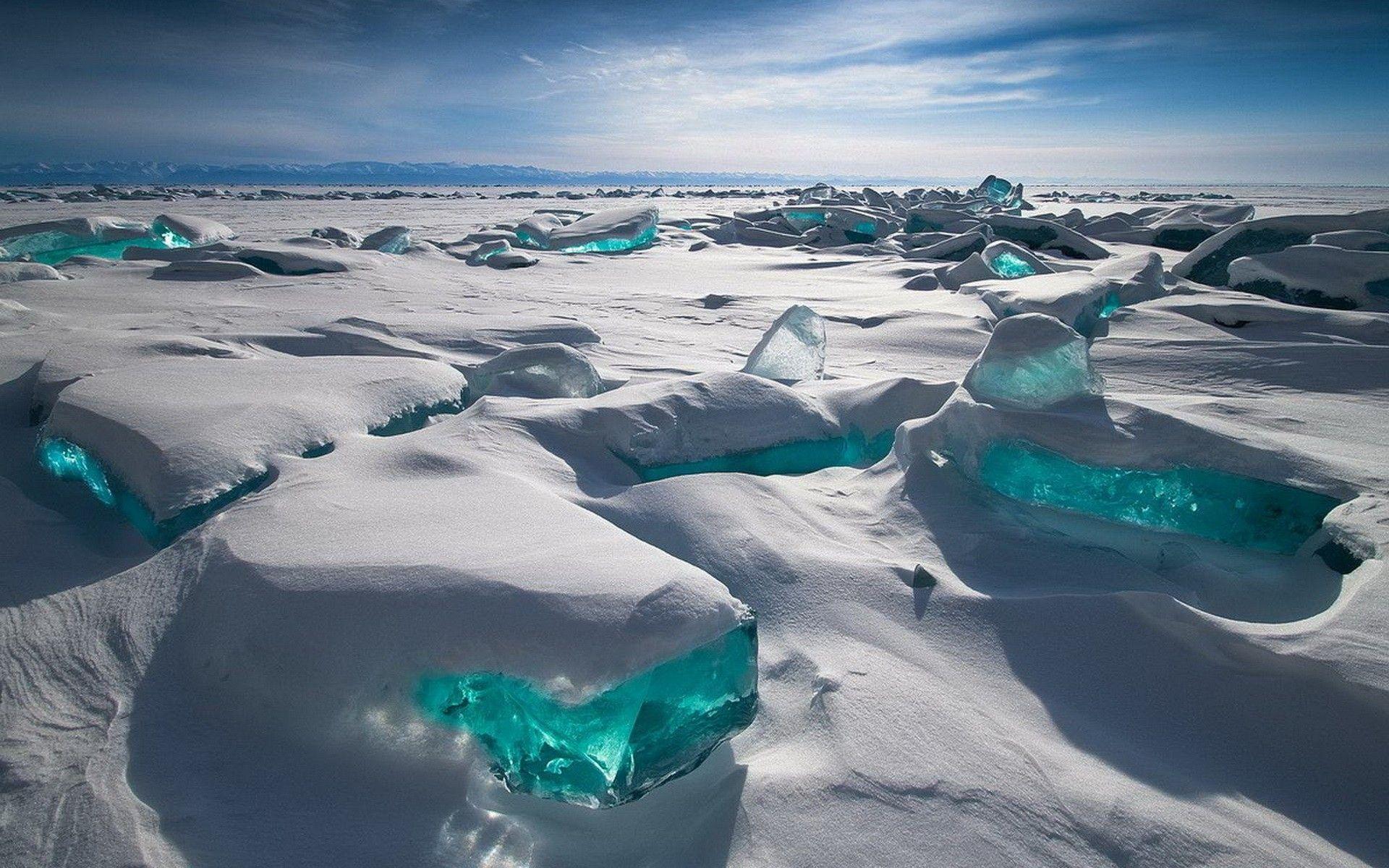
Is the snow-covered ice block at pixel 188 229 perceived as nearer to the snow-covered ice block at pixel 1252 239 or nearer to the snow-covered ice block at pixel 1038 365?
the snow-covered ice block at pixel 1038 365

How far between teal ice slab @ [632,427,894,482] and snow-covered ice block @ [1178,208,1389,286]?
3.54 meters

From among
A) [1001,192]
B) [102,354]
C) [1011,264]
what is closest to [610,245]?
[1011,264]

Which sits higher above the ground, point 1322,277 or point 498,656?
point 1322,277

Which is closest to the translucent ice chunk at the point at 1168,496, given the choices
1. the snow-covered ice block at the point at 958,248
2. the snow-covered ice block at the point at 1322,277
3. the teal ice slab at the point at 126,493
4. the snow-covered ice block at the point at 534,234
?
the teal ice slab at the point at 126,493

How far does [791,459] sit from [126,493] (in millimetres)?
1399

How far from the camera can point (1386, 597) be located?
1.13m

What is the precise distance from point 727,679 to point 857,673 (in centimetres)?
24

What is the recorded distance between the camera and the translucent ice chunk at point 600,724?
34.9 inches

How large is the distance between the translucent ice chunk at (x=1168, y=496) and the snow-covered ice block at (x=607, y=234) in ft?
19.4

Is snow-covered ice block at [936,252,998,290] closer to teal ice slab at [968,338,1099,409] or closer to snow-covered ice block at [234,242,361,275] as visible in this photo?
teal ice slab at [968,338,1099,409]

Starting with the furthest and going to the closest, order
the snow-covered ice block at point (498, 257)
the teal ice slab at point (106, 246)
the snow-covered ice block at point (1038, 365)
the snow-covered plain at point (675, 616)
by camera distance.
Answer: the snow-covered ice block at point (498, 257) → the teal ice slab at point (106, 246) → the snow-covered ice block at point (1038, 365) → the snow-covered plain at point (675, 616)

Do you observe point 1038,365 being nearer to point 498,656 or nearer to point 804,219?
point 498,656

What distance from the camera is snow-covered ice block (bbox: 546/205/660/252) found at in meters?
6.95

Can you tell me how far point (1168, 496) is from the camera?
153 centimetres
